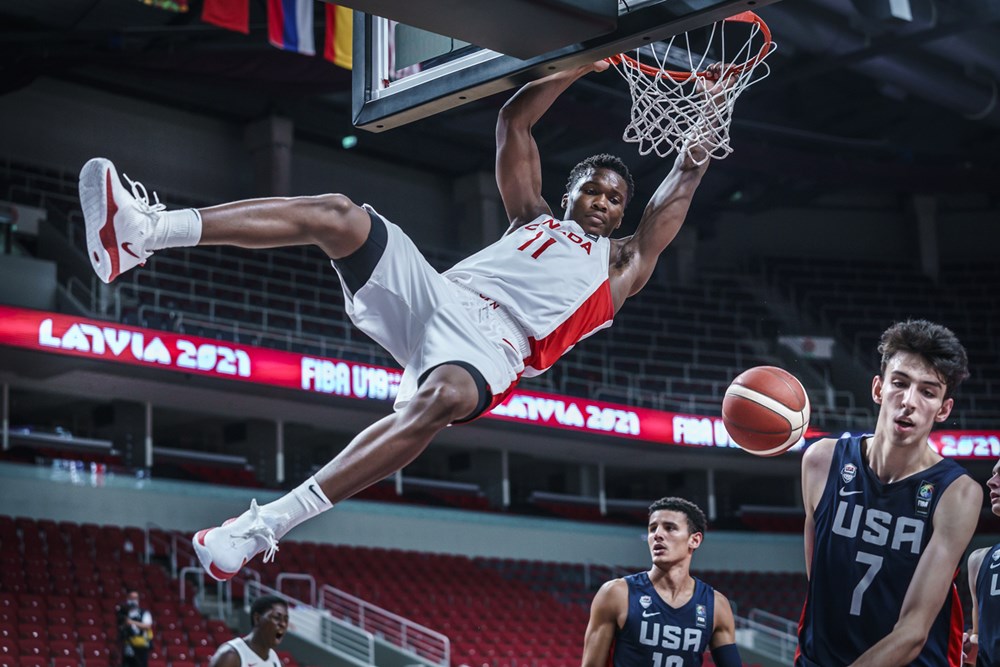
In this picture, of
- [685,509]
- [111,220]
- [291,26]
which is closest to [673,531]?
[685,509]

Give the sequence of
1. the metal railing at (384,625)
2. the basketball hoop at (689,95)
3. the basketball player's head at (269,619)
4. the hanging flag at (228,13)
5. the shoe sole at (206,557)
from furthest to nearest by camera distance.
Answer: the hanging flag at (228,13) → the metal railing at (384,625) → the basketball player's head at (269,619) → the basketball hoop at (689,95) → the shoe sole at (206,557)

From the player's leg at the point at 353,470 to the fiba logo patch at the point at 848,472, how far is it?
116 centimetres

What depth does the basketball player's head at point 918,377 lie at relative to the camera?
3447mm

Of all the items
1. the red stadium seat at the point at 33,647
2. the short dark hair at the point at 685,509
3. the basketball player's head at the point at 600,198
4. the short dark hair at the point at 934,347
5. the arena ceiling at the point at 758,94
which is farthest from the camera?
the arena ceiling at the point at 758,94

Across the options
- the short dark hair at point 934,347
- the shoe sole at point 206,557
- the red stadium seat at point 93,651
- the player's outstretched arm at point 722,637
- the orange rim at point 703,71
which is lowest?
the red stadium seat at point 93,651

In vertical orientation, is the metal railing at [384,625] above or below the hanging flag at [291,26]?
below

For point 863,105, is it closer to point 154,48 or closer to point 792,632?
point 792,632

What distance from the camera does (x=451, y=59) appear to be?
14.6ft

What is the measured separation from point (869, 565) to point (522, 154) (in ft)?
7.10

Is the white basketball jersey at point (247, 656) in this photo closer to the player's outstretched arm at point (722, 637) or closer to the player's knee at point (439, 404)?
the player's outstretched arm at point (722, 637)

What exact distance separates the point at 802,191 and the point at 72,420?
15.1 m

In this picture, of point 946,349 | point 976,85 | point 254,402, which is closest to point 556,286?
point 946,349

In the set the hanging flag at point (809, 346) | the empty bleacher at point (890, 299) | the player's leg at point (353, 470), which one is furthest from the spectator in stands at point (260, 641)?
the empty bleacher at point (890, 299)

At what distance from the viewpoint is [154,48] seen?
18547mm
